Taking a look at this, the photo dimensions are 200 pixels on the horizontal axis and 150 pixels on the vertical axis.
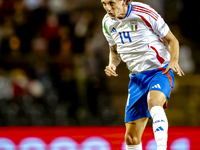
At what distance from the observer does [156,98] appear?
3.20 m

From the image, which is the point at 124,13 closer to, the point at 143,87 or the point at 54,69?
the point at 143,87

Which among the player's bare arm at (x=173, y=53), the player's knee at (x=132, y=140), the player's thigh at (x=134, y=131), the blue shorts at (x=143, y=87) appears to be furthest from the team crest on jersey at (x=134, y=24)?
the player's knee at (x=132, y=140)

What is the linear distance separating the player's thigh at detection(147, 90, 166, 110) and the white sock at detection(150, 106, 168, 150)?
0.29 ft

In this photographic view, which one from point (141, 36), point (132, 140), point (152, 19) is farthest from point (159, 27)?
point (132, 140)

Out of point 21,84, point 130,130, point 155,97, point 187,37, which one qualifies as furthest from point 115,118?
point 155,97

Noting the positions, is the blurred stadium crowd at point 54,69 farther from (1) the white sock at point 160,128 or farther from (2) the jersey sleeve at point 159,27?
(1) the white sock at point 160,128

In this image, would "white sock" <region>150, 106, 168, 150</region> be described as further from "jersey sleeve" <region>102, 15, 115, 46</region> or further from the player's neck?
"jersey sleeve" <region>102, 15, 115, 46</region>

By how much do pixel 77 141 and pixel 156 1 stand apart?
5118mm

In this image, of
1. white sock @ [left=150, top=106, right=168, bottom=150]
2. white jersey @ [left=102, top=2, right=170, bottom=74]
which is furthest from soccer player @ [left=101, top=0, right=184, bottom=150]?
white sock @ [left=150, top=106, right=168, bottom=150]

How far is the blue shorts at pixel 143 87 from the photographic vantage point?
341cm

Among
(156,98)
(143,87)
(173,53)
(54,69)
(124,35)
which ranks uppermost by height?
(124,35)

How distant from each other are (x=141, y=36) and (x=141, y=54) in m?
0.20

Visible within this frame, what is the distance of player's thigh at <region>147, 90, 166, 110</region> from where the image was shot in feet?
10.4

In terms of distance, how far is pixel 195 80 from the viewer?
7242 millimetres
